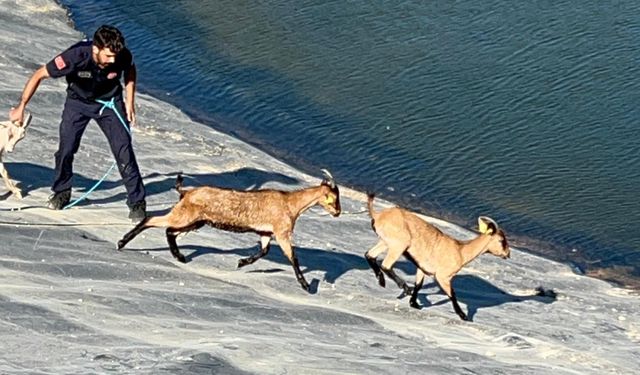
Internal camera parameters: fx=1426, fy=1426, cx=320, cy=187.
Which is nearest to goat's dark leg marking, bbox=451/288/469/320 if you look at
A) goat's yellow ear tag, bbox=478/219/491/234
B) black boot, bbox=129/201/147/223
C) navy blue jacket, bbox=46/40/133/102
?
goat's yellow ear tag, bbox=478/219/491/234

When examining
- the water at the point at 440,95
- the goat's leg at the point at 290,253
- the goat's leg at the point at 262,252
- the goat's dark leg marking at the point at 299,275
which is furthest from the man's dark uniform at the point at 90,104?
the water at the point at 440,95

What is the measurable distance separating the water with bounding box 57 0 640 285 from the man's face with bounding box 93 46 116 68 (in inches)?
287

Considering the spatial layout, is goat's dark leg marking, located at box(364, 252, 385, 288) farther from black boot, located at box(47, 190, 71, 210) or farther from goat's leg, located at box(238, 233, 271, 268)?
black boot, located at box(47, 190, 71, 210)

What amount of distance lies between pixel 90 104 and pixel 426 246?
10.6 feet

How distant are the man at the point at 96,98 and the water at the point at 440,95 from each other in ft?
20.9

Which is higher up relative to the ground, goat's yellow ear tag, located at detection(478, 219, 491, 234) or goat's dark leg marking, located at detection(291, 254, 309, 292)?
goat's yellow ear tag, located at detection(478, 219, 491, 234)

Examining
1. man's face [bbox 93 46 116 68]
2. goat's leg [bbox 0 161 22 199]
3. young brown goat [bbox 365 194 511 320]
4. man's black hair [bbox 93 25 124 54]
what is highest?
man's black hair [bbox 93 25 124 54]

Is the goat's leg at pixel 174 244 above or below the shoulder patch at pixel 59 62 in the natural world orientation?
below

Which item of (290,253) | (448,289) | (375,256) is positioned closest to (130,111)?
(290,253)

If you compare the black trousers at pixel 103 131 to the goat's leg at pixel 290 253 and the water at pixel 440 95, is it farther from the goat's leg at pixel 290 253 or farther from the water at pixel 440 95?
the water at pixel 440 95

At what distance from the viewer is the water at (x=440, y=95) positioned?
18844mm

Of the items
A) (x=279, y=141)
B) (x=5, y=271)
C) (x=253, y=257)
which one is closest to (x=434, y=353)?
(x=253, y=257)

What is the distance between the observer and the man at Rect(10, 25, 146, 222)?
39.6 ft

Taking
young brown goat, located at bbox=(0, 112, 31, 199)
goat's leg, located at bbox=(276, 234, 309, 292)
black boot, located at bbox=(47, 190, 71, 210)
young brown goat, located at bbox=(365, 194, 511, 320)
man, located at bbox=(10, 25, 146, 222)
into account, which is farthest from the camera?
black boot, located at bbox=(47, 190, 71, 210)
